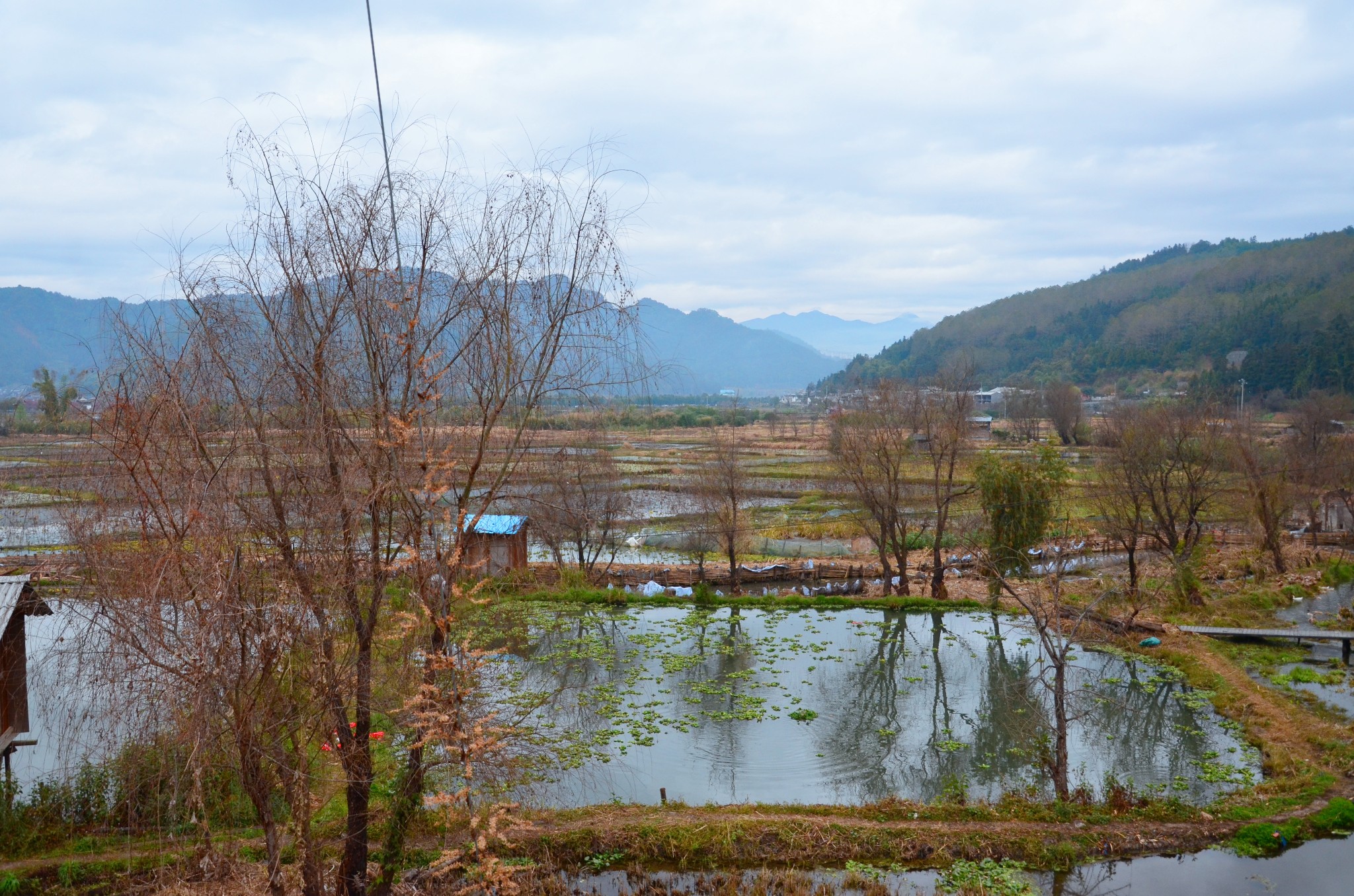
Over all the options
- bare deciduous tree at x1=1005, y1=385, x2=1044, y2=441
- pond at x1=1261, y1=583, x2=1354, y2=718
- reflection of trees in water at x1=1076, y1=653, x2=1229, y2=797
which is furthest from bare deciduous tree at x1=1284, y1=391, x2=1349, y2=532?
bare deciduous tree at x1=1005, y1=385, x2=1044, y2=441

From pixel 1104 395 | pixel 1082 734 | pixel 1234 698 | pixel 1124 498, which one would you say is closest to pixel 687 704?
pixel 1082 734

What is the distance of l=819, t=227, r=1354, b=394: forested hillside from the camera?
71.6 m

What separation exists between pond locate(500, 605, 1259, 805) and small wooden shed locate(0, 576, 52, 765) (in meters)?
6.71

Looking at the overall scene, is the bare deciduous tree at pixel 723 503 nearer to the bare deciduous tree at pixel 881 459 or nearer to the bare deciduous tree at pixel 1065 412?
the bare deciduous tree at pixel 881 459

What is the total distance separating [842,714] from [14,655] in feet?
44.2

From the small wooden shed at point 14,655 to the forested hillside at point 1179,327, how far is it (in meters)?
70.2

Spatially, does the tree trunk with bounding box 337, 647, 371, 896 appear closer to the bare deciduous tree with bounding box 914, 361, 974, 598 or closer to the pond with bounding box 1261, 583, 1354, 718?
the pond with bounding box 1261, 583, 1354, 718

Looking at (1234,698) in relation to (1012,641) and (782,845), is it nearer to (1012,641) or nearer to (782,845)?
(1012,641)

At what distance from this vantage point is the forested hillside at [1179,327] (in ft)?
235

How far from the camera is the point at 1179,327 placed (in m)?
108

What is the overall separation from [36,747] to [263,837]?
5.90m

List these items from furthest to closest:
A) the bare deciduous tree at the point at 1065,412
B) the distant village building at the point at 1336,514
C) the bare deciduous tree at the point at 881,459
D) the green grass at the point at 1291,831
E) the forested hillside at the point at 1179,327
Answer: the forested hillside at the point at 1179,327, the bare deciduous tree at the point at 1065,412, the distant village building at the point at 1336,514, the bare deciduous tree at the point at 881,459, the green grass at the point at 1291,831

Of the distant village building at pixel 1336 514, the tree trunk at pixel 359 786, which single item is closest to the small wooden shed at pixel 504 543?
the tree trunk at pixel 359 786

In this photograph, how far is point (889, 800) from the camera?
12.0 metres
